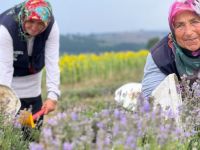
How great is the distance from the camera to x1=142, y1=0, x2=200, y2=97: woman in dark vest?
3260mm

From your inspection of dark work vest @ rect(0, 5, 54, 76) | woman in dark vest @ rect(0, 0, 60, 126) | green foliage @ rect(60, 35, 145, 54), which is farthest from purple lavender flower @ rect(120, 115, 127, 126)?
green foliage @ rect(60, 35, 145, 54)

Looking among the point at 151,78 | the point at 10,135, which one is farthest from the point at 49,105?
the point at 10,135

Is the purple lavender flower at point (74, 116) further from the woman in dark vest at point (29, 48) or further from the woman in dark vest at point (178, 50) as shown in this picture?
the woman in dark vest at point (29, 48)

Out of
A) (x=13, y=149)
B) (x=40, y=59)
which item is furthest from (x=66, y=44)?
(x=13, y=149)

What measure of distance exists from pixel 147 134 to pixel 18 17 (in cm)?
215

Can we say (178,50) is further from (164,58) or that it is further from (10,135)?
(10,135)

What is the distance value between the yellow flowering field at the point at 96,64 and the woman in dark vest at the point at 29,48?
36.7 ft

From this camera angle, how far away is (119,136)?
5.64ft

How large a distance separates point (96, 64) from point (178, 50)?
1344 centimetres

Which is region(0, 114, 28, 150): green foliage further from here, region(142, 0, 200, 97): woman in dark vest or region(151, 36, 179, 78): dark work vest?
region(151, 36, 179, 78): dark work vest

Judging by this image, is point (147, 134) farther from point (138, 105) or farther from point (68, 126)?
point (68, 126)

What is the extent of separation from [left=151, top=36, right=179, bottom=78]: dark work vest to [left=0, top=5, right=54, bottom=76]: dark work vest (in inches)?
41.1

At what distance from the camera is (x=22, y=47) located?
413 centimetres

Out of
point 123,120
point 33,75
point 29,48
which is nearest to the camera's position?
point 123,120
